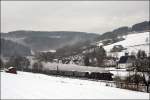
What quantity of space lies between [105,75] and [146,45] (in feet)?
380

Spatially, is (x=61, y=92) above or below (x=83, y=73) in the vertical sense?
above

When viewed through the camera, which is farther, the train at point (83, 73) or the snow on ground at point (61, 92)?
the train at point (83, 73)

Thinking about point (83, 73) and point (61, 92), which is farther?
point (83, 73)

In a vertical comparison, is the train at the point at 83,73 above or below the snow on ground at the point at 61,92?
below

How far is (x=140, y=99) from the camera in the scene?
15.5 metres

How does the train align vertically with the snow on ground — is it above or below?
below

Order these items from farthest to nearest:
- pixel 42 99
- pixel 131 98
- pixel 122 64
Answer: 1. pixel 122 64
2. pixel 131 98
3. pixel 42 99

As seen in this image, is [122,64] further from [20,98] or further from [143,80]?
[20,98]

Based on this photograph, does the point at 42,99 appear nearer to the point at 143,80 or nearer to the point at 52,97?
the point at 52,97

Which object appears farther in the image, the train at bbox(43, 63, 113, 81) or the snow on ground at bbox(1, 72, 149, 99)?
the train at bbox(43, 63, 113, 81)

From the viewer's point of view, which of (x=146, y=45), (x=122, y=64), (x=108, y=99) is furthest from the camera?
(x=146, y=45)

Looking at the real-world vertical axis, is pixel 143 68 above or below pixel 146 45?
below

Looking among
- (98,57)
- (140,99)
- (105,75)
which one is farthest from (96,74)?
(98,57)

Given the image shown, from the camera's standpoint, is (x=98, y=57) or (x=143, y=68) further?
(x=98, y=57)
